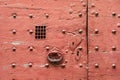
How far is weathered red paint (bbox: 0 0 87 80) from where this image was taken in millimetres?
3871

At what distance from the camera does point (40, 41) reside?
390 centimetres

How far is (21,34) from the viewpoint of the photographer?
390cm

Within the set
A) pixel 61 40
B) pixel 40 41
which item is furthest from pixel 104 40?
pixel 40 41

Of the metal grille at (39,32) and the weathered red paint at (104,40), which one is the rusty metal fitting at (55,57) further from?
the weathered red paint at (104,40)

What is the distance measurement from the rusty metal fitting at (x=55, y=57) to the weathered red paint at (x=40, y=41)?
0.04 metres

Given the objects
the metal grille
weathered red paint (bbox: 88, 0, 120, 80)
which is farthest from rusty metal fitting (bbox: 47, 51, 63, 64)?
weathered red paint (bbox: 88, 0, 120, 80)

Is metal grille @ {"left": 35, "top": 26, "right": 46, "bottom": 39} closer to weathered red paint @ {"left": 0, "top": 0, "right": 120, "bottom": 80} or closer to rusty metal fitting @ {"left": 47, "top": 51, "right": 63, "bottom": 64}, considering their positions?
weathered red paint @ {"left": 0, "top": 0, "right": 120, "bottom": 80}

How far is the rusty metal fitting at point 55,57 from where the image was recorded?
12.7ft

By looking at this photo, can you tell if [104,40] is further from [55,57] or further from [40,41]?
[40,41]

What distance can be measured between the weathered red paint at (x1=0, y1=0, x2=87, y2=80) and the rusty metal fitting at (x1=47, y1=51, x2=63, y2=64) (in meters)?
0.04

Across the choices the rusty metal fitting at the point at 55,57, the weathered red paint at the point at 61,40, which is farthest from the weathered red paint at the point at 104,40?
the rusty metal fitting at the point at 55,57

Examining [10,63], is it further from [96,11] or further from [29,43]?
[96,11]

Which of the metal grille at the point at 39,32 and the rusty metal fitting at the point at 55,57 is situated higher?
the metal grille at the point at 39,32

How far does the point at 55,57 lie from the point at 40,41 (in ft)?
0.74
